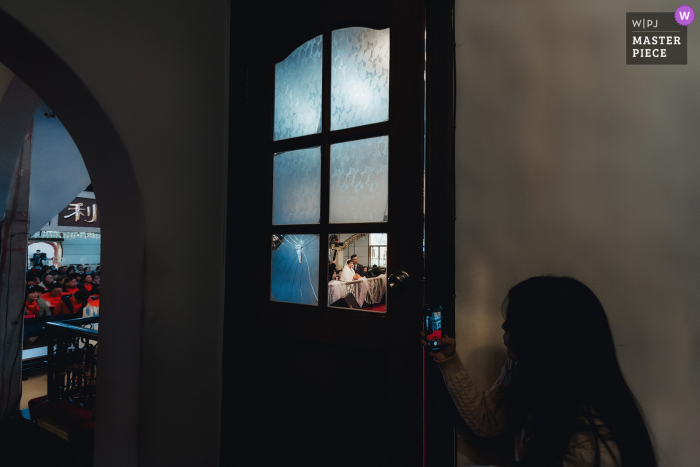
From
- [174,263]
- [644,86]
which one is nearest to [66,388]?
[174,263]

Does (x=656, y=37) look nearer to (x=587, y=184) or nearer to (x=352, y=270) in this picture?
(x=587, y=184)

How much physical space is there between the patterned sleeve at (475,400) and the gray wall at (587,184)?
4.9 inches

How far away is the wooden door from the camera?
124 centimetres

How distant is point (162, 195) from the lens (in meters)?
1.49

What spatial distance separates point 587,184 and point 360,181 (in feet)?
2.57

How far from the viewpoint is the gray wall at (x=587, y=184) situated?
1026 millimetres

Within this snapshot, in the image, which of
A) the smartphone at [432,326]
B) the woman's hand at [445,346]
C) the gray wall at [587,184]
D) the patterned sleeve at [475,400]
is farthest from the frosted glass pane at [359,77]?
the patterned sleeve at [475,400]

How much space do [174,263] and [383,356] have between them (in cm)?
99

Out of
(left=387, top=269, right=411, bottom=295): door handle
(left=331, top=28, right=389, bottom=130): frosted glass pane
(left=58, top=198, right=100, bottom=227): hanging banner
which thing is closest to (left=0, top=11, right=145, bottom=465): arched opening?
(left=331, top=28, right=389, bottom=130): frosted glass pane

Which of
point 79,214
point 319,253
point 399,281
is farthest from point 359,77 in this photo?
point 79,214

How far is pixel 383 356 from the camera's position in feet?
4.21

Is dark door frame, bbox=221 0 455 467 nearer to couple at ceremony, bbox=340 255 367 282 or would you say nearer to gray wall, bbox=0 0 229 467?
couple at ceremony, bbox=340 255 367 282

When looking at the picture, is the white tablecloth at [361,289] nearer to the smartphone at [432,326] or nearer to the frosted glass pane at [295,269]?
the frosted glass pane at [295,269]
